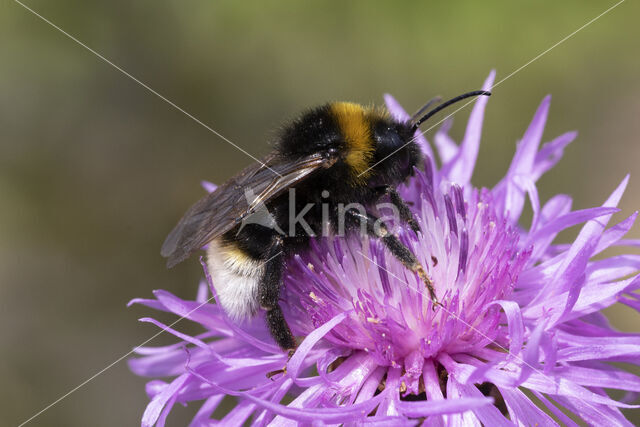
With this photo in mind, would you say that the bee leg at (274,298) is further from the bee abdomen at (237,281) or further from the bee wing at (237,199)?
the bee wing at (237,199)

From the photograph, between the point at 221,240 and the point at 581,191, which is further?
the point at 581,191

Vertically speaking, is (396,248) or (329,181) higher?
(329,181)

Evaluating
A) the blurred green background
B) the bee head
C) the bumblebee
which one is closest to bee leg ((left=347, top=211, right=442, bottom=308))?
the bumblebee

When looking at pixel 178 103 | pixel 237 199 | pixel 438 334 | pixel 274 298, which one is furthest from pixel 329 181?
pixel 178 103

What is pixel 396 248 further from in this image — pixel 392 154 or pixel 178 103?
pixel 178 103

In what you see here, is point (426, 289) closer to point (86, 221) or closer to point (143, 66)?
point (86, 221)

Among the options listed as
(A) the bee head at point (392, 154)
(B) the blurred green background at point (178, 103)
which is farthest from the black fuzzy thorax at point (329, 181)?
(B) the blurred green background at point (178, 103)

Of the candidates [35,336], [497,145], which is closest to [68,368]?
[35,336]
